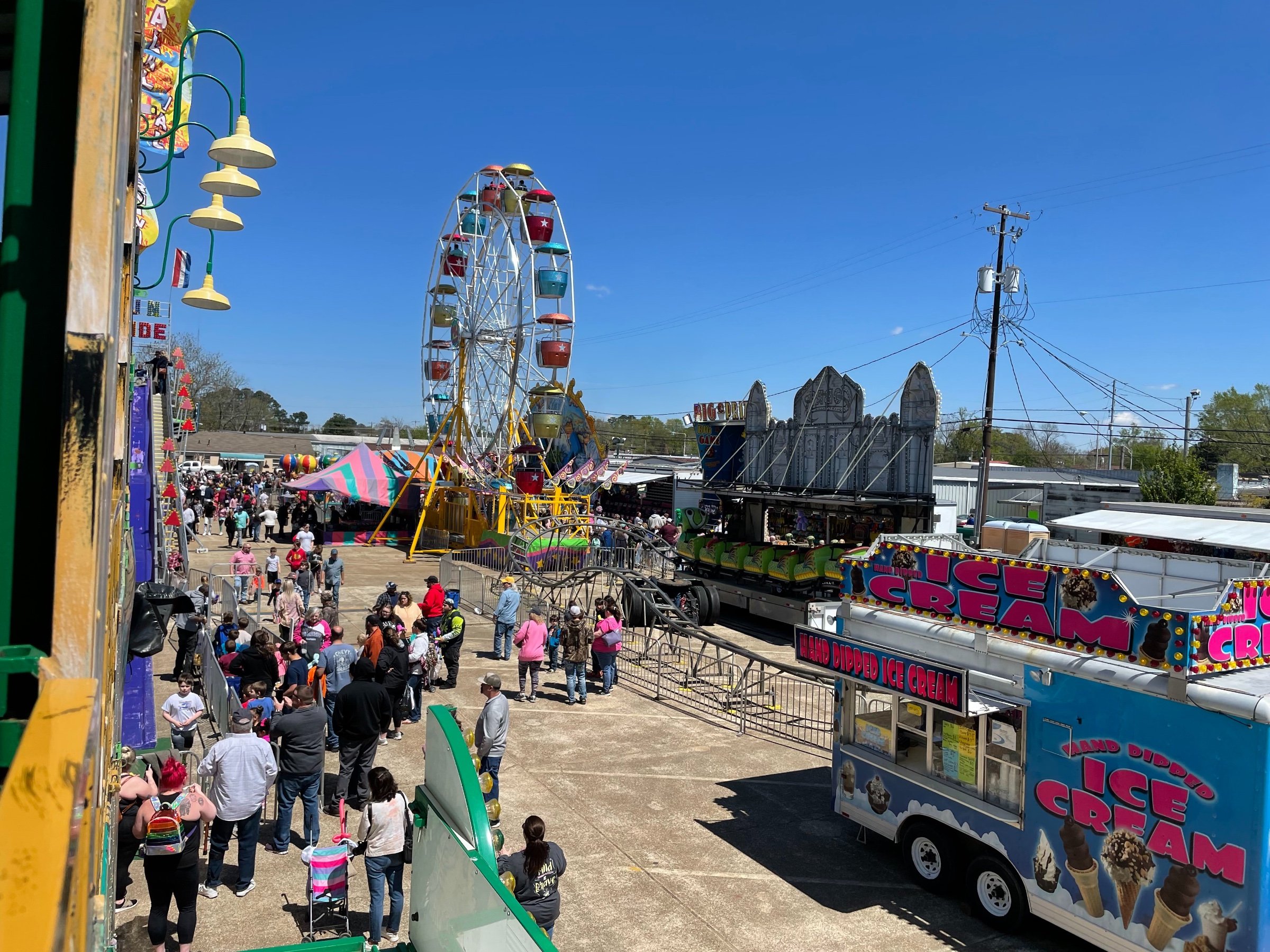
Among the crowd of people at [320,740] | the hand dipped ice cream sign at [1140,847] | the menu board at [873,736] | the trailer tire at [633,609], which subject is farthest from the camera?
the trailer tire at [633,609]

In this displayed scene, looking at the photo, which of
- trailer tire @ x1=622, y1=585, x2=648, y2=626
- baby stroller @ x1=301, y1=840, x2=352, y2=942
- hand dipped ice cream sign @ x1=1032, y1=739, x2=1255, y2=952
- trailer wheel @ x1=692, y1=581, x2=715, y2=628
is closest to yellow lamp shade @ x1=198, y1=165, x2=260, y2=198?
baby stroller @ x1=301, y1=840, x2=352, y2=942

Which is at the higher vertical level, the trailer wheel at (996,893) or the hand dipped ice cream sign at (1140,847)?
the hand dipped ice cream sign at (1140,847)

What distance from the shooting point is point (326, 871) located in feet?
20.7

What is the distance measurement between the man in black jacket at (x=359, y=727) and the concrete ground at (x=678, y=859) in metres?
0.42

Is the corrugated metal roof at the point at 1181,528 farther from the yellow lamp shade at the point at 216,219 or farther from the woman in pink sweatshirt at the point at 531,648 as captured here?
the yellow lamp shade at the point at 216,219

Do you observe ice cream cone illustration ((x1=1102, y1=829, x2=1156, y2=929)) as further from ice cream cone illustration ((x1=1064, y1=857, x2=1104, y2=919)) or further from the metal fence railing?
the metal fence railing

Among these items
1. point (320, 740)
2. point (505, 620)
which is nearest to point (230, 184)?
point (320, 740)

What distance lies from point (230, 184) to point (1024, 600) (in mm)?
7069

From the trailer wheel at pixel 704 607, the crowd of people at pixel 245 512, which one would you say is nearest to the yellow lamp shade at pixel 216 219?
the trailer wheel at pixel 704 607

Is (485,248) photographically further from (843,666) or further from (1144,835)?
(1144,835)

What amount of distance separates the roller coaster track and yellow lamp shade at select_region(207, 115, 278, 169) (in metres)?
6.93

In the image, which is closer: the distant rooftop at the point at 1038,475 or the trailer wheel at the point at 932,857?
the trailer wheel at the point at 932,857

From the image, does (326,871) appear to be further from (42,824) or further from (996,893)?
(42,824)

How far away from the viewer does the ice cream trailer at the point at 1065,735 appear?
5.62 metres
